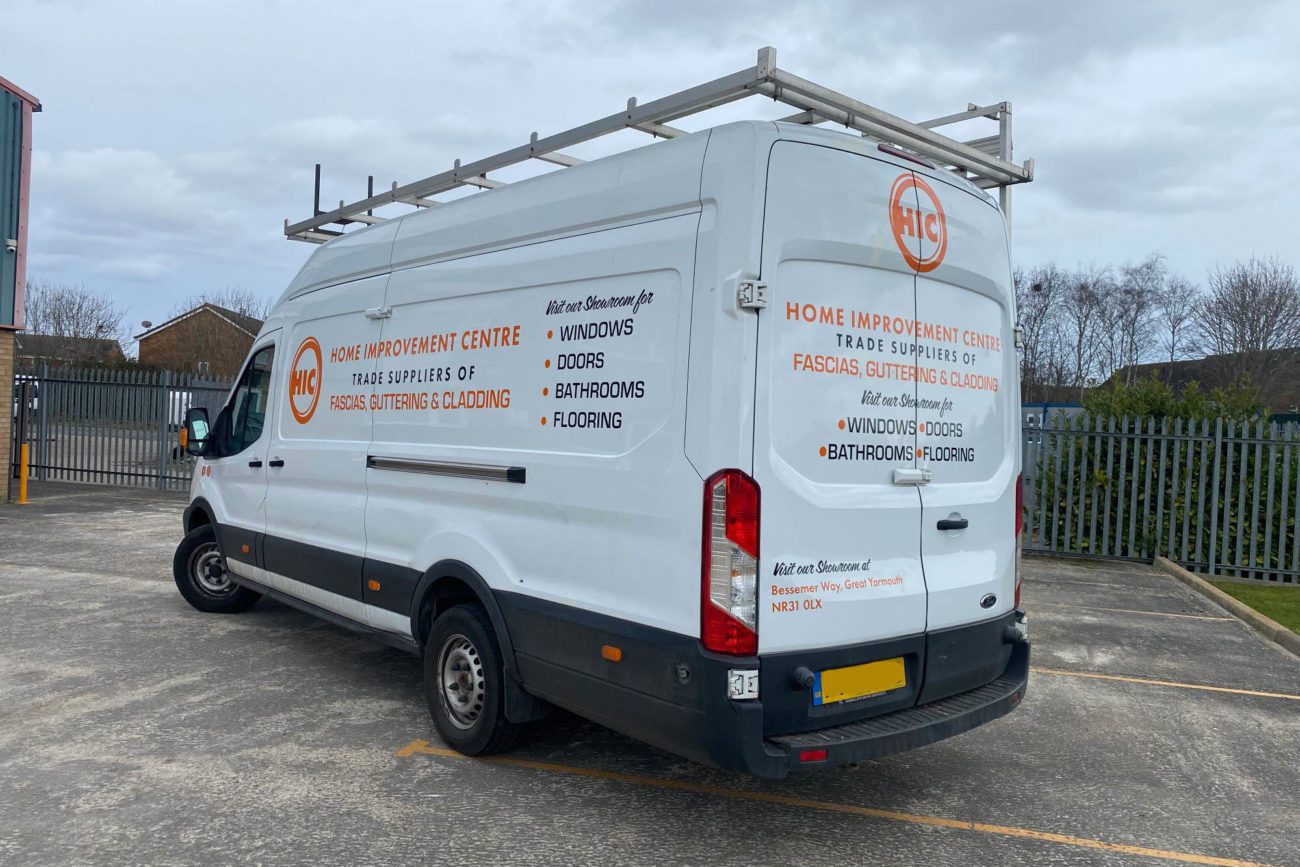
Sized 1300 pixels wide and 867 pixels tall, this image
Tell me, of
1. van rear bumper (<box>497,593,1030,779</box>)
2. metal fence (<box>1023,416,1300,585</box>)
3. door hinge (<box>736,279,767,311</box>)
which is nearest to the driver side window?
van rear bumper (<box>497,593,1030,779</box>)

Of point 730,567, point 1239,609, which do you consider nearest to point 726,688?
point 730,567

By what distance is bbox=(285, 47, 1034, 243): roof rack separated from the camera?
3914 mm

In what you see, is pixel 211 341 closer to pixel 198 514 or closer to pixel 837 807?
pixel 198 514

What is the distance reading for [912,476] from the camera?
3828mm

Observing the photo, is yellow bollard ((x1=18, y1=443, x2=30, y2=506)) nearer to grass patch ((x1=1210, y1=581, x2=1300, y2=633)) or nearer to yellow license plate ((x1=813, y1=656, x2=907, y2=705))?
yellow license plate ((x1=813, y1=656, x2=907, y2=705))

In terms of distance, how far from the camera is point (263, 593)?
21.0 ft

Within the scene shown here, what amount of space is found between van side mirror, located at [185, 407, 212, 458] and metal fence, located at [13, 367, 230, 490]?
A: 972cm

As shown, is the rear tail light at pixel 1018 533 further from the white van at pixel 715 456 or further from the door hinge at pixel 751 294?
the door hinge at pixel 751 294

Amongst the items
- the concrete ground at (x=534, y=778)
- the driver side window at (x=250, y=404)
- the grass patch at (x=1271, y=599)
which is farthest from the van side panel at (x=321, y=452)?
the grass patch at (x=1271, y=599)

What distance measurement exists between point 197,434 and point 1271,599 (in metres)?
9.86

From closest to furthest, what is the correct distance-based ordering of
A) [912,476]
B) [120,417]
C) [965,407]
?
[912,476]
[965,407]
[120,417]

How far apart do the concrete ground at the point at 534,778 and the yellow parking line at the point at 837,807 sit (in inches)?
0.5

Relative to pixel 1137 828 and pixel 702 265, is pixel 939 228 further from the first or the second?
pixel 1137 828

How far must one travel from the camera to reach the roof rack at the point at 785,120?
3.91 metres
